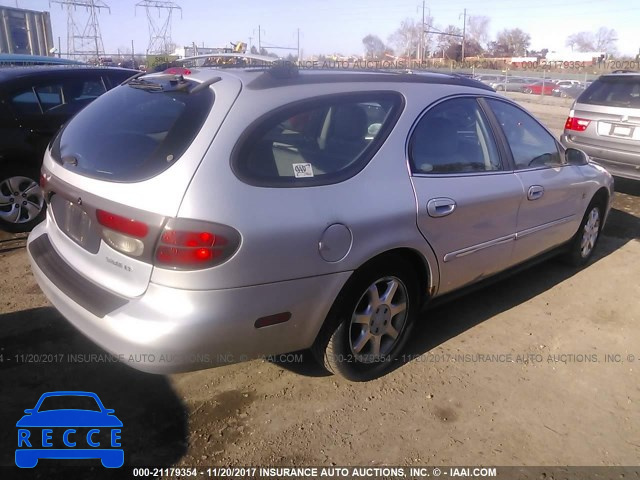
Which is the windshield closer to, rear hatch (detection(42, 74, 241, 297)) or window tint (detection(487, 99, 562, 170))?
rear hatch (detection(42, 74, 241, 297))

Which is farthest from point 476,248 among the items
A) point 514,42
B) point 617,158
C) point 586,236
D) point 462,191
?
point 514,42

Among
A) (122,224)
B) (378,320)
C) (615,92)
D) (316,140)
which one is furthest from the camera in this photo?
(615,92)

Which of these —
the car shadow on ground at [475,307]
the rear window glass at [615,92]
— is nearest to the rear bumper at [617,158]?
the rear window glass at [615,92]

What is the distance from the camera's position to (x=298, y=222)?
2.45m

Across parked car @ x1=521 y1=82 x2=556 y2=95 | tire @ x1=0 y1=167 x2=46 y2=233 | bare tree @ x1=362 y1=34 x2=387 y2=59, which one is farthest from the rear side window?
bare tree @ x1=362 y1=34 x2=387 y2=59

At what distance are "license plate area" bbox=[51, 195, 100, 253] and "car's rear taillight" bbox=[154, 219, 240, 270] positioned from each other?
50cm

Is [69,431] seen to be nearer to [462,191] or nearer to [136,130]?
[136,130]

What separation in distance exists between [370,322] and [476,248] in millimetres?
951

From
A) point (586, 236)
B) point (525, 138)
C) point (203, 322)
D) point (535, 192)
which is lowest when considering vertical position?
point (586, 236)

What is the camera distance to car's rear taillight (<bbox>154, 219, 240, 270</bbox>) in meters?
2.24

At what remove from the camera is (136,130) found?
2.69 metres

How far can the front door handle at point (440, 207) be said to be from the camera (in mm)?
3064

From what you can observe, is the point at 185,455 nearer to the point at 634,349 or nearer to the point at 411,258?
the point at 411,258

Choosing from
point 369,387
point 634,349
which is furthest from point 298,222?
point 634,349
